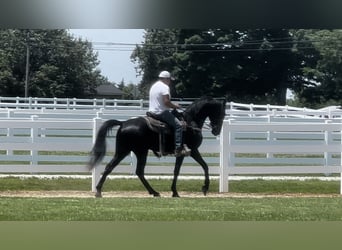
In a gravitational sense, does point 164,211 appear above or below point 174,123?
below

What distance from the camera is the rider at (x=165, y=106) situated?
9883 millimetres

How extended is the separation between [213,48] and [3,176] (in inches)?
227

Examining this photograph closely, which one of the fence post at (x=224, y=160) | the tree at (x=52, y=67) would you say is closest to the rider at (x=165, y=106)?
the fence post at (x=224, y=160)

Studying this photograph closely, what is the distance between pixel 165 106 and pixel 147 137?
0.61 m

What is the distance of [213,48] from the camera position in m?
15.3

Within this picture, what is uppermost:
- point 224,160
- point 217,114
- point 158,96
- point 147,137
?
point 158,96

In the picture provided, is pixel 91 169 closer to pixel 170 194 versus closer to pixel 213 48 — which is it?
pixel 170 194

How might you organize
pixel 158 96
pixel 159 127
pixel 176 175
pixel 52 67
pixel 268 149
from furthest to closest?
1. pixel 52 67
2. pixel 268 149
3. pixel 176 175
4. pixel 159 127
5. pixel 158 96

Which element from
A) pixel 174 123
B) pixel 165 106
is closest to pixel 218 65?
pixel 174 123

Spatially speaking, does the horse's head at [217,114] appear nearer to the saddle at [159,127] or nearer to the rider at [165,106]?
the saddle at [159,127]

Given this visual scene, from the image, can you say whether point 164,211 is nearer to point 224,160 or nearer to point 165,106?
point 165,106

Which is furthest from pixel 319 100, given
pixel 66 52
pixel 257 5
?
pixel 257 5

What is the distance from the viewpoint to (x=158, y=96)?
32.5 feet

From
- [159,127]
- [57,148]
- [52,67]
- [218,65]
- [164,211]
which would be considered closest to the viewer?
[164,211]
